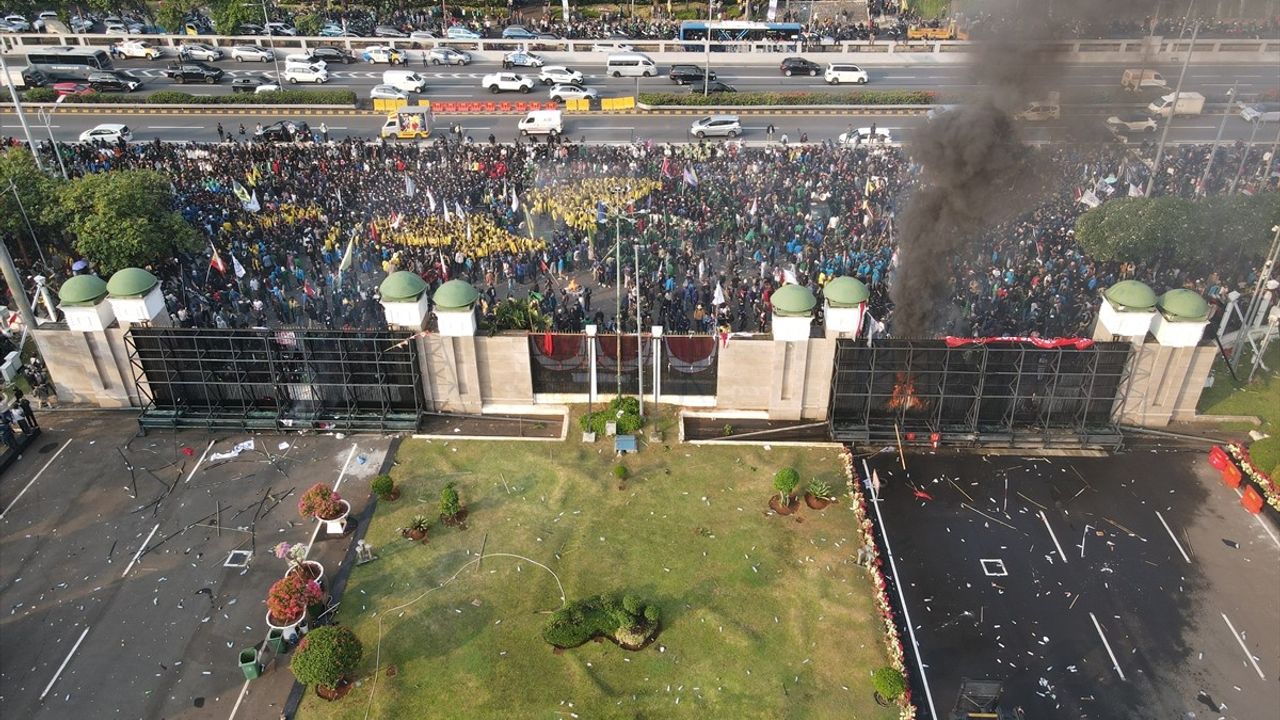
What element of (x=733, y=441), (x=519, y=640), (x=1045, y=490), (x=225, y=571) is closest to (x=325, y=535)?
(x=225, y=571)

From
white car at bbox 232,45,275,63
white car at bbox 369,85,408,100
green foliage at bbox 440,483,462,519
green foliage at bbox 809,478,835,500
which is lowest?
green foliage at bbox 809,478,835,500

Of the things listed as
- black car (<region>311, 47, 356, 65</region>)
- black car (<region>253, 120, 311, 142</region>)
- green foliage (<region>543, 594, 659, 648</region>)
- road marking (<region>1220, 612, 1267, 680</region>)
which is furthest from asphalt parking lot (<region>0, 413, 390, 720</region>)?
black car (<region>311, 47, 356, 65</region>)

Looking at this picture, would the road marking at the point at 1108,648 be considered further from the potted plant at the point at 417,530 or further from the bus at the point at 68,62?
the bus at the point at 68,62

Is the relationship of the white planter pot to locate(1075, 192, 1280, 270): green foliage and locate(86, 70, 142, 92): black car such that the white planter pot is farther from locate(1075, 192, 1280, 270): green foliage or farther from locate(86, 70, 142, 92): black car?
locate(86, 70, 142, 92): black car

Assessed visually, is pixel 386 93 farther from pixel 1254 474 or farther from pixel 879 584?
pixel 1254 474

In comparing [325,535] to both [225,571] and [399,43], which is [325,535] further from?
[399,43]

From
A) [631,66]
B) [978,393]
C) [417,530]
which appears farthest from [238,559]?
[631,66]
